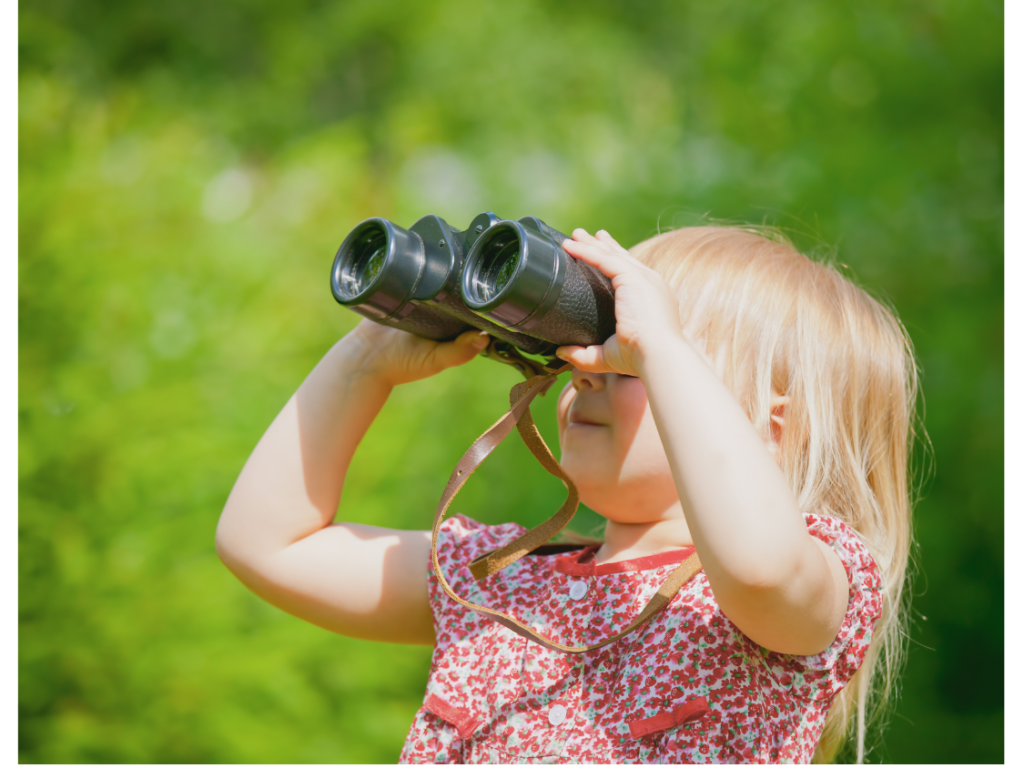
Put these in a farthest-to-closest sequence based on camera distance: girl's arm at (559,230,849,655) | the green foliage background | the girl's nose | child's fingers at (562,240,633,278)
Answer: the green foliage background < the girl's nose < child's fingers at (562,240,633,278) < girl's arm at (559,230,849,655)

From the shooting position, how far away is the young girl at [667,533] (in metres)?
0.72

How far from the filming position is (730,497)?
68cm

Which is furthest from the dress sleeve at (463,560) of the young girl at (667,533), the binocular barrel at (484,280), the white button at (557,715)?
the binocular barrel at (484,280)

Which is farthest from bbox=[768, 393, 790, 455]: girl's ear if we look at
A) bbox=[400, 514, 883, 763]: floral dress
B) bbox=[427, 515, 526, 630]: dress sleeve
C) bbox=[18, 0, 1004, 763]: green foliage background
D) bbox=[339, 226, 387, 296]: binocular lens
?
bbox=[18, 0, 1004, 763]: green foliage background

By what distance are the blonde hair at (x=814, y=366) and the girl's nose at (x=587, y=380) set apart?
12 cm

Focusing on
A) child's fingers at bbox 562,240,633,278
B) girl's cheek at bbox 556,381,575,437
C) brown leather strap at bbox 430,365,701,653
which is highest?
child's fingers at bbox 562,240,633,278

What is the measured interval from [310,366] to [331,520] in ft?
3.77

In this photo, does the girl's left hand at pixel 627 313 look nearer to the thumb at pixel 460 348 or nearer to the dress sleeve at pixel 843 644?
the thumb at pixel 460 348

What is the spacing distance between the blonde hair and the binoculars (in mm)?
204

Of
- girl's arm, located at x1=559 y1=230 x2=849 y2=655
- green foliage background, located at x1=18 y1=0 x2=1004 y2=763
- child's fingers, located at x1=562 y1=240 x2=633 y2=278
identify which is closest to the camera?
girl's arm, located at x1=559 y1=230 x2=849 y2=655

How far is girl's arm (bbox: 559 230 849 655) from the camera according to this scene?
0.68 m

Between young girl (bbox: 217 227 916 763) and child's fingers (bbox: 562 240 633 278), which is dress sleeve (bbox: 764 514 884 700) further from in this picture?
child's fingers (bbox: 562 240 633 278)

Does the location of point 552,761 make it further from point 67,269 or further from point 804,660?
point 67,269

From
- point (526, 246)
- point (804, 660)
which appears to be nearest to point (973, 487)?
point (804, 660)
